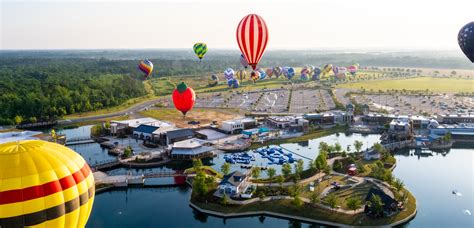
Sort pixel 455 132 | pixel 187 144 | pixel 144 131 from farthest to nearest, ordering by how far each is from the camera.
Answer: pixel 455 132
pixel 144 131
pixel 187 144

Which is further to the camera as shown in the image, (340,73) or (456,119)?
(340,73)

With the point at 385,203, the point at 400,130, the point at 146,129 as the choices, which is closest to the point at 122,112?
the point at 146,129

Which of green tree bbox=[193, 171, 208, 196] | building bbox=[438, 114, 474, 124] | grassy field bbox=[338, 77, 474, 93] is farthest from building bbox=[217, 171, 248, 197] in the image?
grassy field bbox=[338, 77, 474, 93]

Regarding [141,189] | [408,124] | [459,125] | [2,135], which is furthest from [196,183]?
[459,125]

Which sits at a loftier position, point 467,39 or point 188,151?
point 467,39

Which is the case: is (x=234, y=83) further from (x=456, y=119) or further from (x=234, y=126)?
(x=456, y=119)
